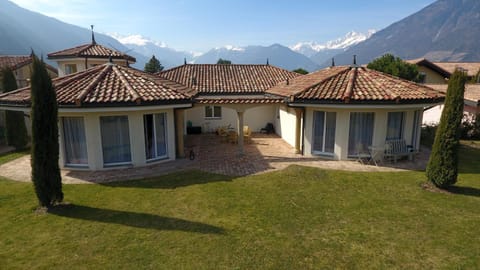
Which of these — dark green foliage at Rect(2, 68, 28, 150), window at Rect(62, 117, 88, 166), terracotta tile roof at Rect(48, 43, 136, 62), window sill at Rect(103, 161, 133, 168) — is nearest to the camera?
window at Rect(62, 117, 88, 166)

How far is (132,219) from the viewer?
9008mm

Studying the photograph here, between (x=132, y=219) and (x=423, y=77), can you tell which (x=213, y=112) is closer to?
(x=132, y=219)

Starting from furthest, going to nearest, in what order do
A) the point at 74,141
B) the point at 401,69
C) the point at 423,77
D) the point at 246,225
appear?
the point at 423,77 < the point at 401,69 < the point at 74,141 < the point at 246,225

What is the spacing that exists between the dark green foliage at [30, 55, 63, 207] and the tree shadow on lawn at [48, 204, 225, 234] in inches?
29.3

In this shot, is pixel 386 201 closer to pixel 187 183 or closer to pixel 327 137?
pixel 327 137

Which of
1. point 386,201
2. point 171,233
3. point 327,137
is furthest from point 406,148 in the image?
point 171,233

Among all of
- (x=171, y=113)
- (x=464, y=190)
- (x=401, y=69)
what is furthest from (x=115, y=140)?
(x=401, y=69)

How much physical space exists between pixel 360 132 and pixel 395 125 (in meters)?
2.12

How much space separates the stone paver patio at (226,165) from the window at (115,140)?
2.08ft

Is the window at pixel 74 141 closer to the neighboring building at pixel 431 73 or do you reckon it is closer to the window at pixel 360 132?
the window at pixel 360 132

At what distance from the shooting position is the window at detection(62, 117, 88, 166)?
13.6 m

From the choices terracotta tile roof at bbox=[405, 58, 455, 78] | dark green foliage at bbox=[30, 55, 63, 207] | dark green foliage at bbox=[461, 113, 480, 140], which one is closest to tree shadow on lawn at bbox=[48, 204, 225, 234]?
dark green foliage at bbox=[30, 55, 63, 207]

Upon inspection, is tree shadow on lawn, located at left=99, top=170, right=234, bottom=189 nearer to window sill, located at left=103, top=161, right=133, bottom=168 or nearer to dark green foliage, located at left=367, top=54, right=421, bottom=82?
window sill, located at left=103, top=161, right=133, bottom=168

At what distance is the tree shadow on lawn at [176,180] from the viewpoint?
11969 millimetres
